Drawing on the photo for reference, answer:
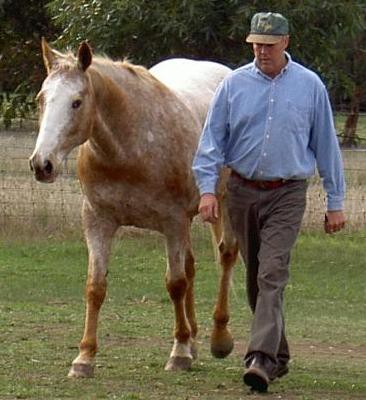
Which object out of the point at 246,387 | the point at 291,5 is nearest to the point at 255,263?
the point at 246,387

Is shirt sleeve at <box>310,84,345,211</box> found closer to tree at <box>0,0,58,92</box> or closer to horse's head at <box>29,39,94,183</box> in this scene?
horse's head at <box>29,39,94,183</box>

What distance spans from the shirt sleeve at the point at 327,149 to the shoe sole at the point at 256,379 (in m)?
1.01

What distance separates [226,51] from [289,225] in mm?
7874

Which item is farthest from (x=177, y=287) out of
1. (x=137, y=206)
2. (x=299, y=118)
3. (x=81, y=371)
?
(x=299, y=118)

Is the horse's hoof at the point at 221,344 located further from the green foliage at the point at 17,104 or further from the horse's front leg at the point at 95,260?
the green foliage at the point at 17,104

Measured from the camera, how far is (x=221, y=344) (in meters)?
9.41

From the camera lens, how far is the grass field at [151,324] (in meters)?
7.89

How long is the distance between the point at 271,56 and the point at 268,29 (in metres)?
0.15

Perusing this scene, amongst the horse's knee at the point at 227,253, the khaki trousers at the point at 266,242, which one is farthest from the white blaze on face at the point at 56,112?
the horse's knee at the point at 227,253

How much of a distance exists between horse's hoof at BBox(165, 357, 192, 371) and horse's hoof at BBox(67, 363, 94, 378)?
0.64m

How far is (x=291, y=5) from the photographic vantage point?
49.2 feet

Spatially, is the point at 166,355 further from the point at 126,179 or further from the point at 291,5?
the point at 291,5

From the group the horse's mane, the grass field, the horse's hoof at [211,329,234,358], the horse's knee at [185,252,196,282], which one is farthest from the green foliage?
the horse's mane

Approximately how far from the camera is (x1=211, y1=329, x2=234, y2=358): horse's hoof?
9414mm
